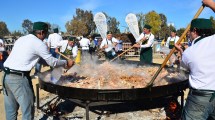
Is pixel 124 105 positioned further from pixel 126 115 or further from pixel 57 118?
pixel 57 118

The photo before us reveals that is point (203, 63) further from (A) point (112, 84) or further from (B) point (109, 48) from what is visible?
(B) point (109, 48)

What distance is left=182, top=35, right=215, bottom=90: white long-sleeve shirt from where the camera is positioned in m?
3.19

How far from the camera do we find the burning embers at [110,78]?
539cm

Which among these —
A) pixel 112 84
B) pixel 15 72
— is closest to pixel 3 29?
pixel 112 84

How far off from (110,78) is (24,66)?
7.11ft

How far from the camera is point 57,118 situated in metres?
5.95

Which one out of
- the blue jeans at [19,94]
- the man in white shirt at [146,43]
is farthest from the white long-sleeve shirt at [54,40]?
the blue jeans at [19,94]

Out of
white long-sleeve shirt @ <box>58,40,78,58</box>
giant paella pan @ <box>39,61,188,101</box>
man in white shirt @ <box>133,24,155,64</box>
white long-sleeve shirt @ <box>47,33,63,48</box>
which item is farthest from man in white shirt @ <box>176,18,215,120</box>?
white long-sleeve shirt @ <box>47,33,63,48</box>

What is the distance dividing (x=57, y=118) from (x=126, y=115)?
1.63 m

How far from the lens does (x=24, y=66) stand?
424 cm

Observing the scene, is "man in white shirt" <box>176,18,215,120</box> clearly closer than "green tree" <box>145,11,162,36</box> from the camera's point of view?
Yes

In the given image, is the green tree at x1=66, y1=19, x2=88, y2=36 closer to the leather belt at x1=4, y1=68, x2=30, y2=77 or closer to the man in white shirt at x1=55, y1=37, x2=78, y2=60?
the man in white shirt at x1=55, y1=37, x2=78, y2=60

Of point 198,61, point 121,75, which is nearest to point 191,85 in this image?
point 198,61

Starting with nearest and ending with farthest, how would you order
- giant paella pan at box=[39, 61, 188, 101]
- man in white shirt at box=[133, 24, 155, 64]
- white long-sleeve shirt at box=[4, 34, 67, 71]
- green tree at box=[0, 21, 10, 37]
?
white long-sleeve shirt at box=[4, 34, 67, 71] → giant paella pan at box=[39, 61, 188, 101] → man in white shirt at box=[133, 24, 155, 64] → green tree at box=[0, 21, 10, 37]
